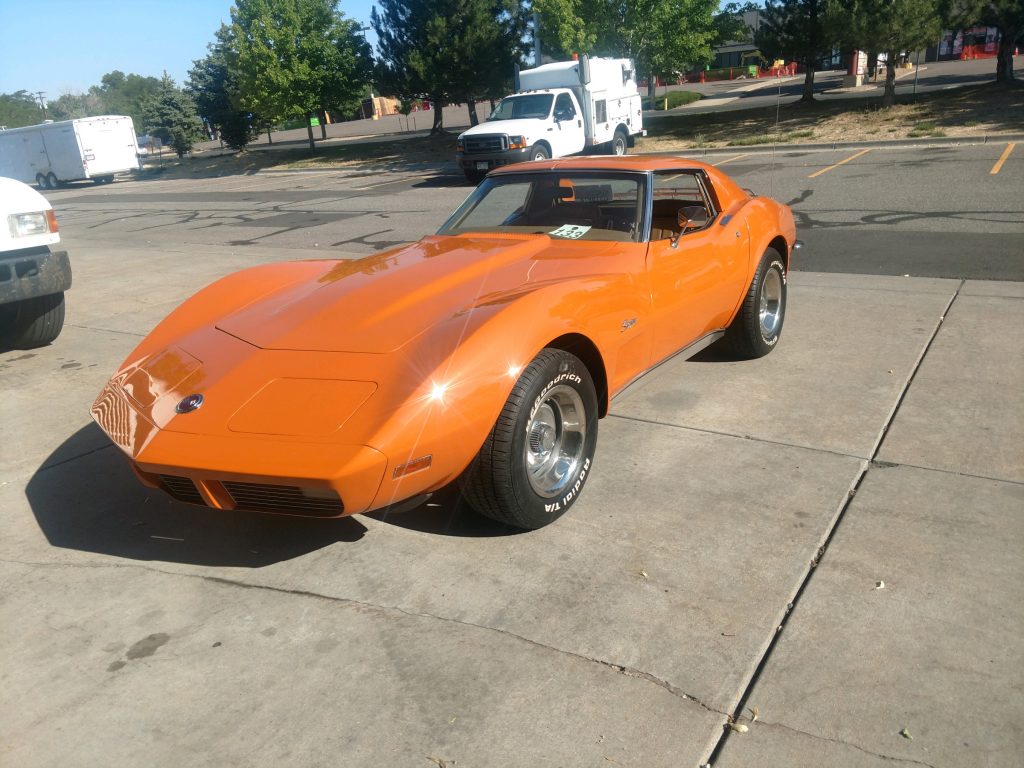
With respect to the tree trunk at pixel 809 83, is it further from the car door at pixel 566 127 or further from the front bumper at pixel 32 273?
the front bumper at pixel 32 273

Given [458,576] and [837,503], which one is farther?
[837,503]

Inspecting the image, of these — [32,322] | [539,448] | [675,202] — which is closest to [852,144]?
[675,202]

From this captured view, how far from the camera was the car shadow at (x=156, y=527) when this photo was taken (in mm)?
3377

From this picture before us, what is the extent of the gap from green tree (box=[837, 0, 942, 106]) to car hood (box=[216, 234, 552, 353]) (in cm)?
1931

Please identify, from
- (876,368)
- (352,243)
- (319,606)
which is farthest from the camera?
(352,243)

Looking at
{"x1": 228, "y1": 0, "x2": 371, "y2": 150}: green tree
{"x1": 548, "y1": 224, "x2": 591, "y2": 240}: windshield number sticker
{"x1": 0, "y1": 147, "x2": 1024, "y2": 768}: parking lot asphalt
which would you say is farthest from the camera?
{"x1": 228, "y1": 0, "x2": 371, "y2": 150}: green tree

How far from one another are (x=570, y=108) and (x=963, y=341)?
1587 centimetres

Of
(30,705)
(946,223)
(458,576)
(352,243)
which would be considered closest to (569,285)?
(458,576)

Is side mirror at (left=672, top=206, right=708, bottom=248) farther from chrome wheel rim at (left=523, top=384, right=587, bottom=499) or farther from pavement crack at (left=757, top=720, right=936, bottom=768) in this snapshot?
pavement crack at (left=757, top=720, right=936, bottom=768)

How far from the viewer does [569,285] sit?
3484 mm

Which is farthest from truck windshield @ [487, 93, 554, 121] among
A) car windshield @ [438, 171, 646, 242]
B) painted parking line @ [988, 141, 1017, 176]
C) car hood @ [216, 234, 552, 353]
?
car hood @ [216, 234, 552, 353]

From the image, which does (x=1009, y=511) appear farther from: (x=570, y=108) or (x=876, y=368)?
(x=570, y=108)

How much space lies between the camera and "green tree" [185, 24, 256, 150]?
40.5 metres

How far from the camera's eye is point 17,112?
277 ft
